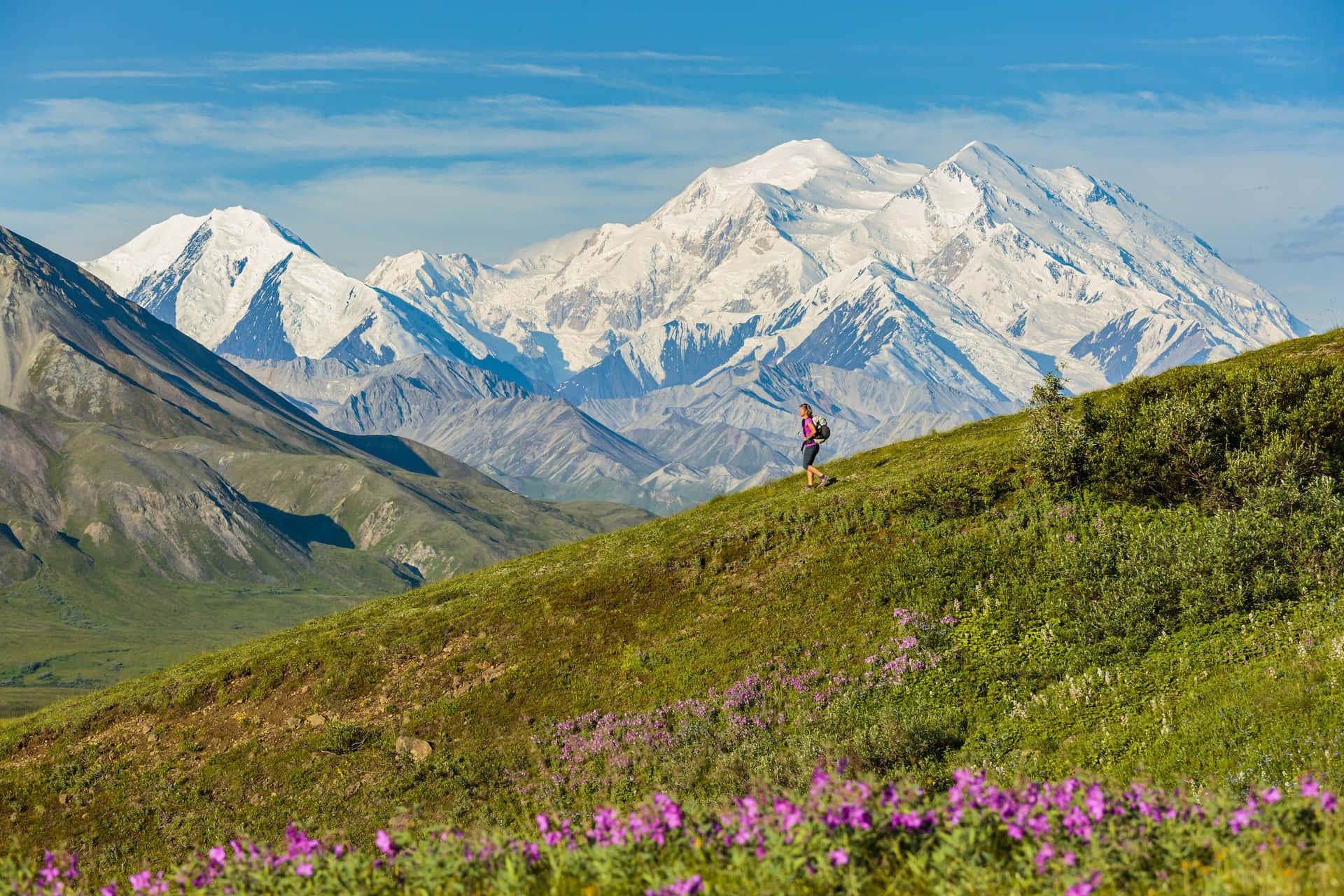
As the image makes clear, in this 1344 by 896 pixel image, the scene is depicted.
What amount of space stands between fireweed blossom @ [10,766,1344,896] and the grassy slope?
600 centimetres

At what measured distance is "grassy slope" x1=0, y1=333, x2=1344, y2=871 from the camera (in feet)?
65.7

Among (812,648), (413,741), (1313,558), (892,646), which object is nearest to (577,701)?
(413,741)

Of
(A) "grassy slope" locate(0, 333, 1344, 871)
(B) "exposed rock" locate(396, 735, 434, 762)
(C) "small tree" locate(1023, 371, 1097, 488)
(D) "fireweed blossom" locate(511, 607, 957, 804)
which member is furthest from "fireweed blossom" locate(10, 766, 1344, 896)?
(C) "small tree" locate(1023, 371, 1097, 488)

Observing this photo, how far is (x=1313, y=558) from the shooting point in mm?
22922

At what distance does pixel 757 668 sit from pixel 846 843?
15958 mm

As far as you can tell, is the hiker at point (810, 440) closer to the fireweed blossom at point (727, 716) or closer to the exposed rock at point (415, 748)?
the fireweed blossom at point (727, 716)

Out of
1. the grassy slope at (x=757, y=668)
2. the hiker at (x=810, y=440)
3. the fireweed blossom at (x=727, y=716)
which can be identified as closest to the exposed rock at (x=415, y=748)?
the grassy slope at (x=757, y=668)

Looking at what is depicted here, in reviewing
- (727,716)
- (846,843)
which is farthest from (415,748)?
(846,843)

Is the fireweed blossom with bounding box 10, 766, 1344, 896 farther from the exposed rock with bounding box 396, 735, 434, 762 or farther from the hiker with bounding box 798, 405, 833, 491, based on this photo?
the hiker with bounding box 798, 405, 833, 491

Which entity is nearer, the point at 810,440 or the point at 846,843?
the point at 846,843

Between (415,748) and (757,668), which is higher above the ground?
→ (757,668)

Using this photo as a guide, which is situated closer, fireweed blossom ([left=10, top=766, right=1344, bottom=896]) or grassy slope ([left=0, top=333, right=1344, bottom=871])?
fireweed blossom ([left=10, top=766, right=1344, bottom=896])

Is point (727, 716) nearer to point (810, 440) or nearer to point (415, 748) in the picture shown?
point (415, 748)

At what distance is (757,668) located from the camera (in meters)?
26.2
